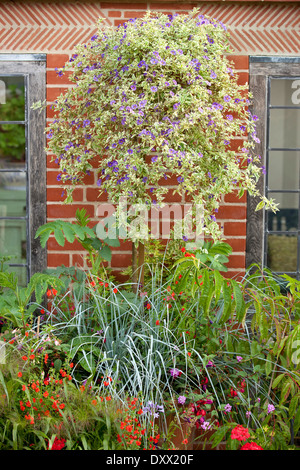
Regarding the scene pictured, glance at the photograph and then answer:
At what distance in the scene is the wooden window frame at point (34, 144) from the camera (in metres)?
3.87

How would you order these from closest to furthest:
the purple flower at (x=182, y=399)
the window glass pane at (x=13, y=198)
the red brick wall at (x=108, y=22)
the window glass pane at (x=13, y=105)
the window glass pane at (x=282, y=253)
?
the purple flower at (x=182, y=399) < the red brick wall at (x=108, y=22) < the window glass pane at (x=13, y=198) < the window glass pane at (x=13, y=105) < the window glass pane at (x=282, y=253)

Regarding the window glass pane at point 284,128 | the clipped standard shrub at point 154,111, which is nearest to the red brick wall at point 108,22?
the clipped standard shrub at point 154,111

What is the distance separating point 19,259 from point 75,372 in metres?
1.76

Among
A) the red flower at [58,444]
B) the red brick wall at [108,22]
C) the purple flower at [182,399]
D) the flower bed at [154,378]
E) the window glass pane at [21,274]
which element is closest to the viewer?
the red flower at [58,444]

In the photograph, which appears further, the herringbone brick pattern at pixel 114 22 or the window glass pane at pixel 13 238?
the window glass pane at pixel 13 238

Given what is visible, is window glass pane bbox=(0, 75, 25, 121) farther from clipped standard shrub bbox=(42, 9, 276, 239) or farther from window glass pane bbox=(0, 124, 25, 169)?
clipped standard shrub bbox=(42, 9, 276, 239)

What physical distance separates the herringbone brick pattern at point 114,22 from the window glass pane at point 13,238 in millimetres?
1514

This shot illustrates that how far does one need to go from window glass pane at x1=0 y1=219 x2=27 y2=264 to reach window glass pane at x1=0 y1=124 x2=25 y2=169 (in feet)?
5.07

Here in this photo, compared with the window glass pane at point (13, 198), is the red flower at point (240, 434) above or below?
below

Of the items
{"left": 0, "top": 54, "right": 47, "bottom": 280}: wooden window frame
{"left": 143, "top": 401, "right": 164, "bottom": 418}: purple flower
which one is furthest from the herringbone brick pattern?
{"left": 143, "top": 401, "right": 164, "bottom": 418}: purple flower

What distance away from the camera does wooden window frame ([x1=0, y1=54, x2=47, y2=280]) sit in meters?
3.87

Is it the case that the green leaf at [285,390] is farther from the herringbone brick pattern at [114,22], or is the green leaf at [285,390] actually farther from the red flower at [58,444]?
the herringbone brick pattern at [114,22]

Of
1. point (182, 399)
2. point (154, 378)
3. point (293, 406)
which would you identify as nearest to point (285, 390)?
point (293, 406)
